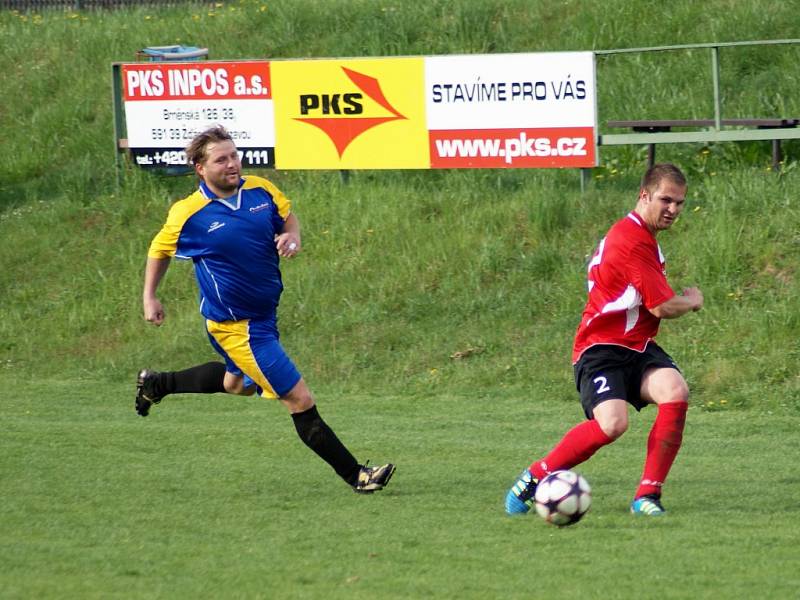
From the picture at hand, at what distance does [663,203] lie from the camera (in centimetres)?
661

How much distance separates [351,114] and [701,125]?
3.41m

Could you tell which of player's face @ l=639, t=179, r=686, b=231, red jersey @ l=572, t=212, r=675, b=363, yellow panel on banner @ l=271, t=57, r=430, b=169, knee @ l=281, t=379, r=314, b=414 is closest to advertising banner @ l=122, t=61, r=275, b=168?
yellow panel on banner @ l=271, t=57, r=430, b=169

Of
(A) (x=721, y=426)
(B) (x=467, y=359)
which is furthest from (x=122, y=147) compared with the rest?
(A) (x=721, y=426)

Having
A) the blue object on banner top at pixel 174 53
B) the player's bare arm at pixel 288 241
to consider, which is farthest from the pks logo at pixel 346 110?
the player's bare arm at pixel 288 241

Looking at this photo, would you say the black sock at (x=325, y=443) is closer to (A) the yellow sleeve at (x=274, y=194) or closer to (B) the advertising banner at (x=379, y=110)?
(A) the yellow sleeve at (x=274, y=194)

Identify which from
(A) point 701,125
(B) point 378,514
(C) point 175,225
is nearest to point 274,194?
(C) point 175,225

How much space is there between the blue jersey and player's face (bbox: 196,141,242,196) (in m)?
0.10

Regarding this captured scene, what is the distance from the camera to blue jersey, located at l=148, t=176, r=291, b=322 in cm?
742

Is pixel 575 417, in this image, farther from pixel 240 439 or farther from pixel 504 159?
pixel 504 159

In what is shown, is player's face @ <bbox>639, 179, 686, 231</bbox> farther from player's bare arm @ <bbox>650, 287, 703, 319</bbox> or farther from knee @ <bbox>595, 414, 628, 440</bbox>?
knee @ <bbox>595, 414, 628, 440</bbox>

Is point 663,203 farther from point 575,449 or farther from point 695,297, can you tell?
point 575,449

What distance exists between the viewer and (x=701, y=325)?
37.3 ft

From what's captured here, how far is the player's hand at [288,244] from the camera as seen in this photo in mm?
7238

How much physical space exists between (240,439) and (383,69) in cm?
549
